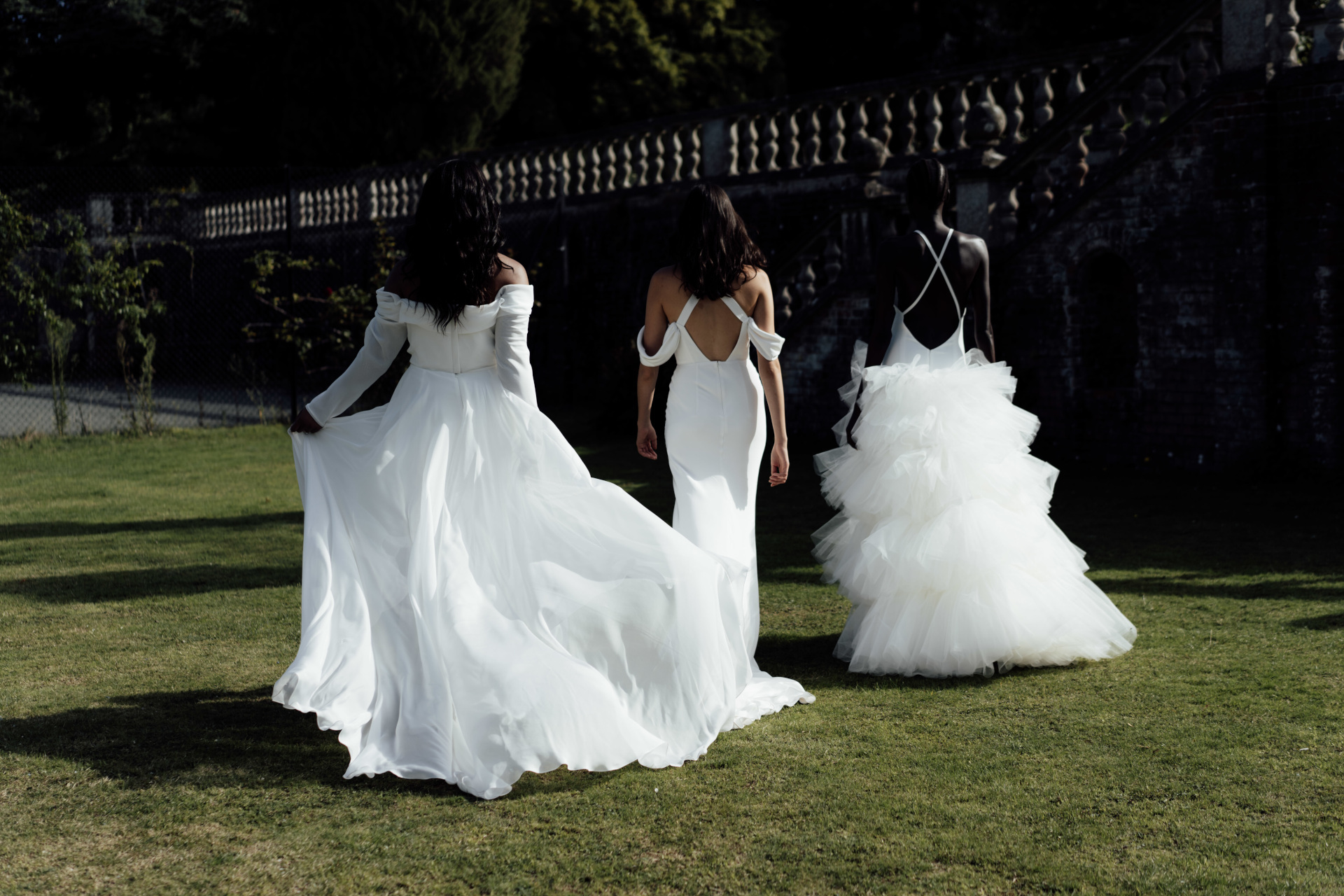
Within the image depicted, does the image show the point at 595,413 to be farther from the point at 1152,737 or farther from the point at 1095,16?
the point at 1152,737

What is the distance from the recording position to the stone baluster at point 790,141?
1595 cm

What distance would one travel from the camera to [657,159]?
60.7ft

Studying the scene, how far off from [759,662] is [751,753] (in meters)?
1.31

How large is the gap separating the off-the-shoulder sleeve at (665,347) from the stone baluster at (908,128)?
9.66m

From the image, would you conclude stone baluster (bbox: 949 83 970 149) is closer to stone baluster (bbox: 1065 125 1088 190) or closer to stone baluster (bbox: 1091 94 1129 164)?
stone baluster (bbox: 1065 125 1088 190)

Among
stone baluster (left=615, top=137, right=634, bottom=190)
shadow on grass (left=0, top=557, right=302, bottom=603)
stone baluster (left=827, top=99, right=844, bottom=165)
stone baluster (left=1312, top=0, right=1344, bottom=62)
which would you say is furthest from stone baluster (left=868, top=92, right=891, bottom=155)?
shadow on grass (left=0, top=557, right=302, bottom=603)

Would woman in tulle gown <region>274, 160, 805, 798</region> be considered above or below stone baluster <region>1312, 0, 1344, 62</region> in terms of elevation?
below

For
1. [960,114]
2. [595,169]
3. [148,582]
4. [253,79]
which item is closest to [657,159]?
[595,169]

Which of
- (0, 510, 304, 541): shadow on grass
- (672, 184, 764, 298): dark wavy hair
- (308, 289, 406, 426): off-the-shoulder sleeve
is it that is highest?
(672, 184, 764, 298): dark wavy hair

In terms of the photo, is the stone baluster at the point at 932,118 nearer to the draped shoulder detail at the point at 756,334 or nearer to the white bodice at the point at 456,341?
the draped shoulder detail at the point at 756,334

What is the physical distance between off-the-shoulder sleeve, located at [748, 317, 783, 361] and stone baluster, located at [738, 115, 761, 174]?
11698mm

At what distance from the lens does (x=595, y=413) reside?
18.2 metres

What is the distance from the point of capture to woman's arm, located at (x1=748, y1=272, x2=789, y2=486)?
521 centimetres

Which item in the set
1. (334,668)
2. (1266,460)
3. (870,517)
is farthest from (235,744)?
(1266,460)
